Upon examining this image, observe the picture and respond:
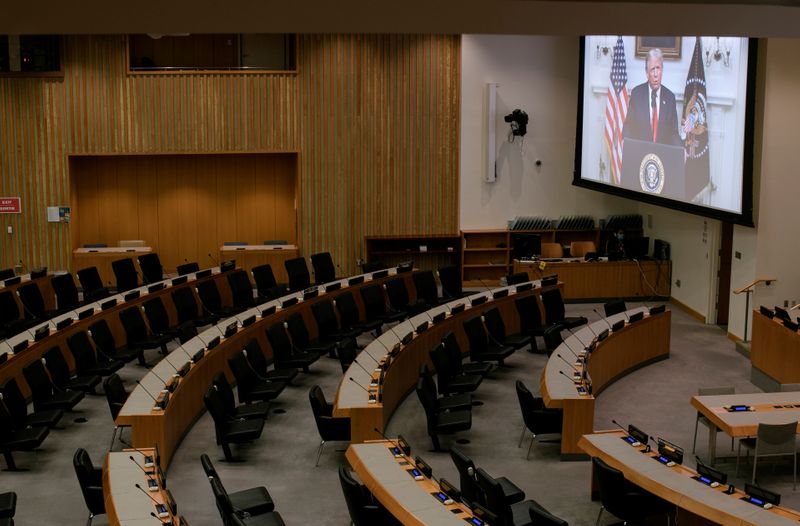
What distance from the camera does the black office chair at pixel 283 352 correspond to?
12641mm

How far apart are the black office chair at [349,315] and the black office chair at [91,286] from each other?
380 centimetres

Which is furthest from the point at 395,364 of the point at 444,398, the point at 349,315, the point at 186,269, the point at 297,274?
the point at 186,269

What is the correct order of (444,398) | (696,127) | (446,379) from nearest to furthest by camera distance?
(444,398) < (446,379) < (696,127)

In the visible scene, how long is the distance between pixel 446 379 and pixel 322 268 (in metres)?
5.86

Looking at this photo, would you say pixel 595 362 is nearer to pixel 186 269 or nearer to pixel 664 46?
pixel 664 46

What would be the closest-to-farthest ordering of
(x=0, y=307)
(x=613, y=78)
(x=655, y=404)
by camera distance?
(x=655, y=404), (x=0, y=307), (x=613, y=78)

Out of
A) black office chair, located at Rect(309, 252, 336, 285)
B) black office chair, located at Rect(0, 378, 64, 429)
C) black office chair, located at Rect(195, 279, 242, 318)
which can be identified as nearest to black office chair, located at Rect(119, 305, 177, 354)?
black office chair, located at Rect(195, 279, 242, 318)

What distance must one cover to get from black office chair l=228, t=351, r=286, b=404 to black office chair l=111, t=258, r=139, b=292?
5594 millimetres

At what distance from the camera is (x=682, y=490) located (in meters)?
8.08

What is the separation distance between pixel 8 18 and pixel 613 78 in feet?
49.3

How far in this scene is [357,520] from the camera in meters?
8.00

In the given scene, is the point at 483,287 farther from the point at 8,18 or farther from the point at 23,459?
the point at 8,18

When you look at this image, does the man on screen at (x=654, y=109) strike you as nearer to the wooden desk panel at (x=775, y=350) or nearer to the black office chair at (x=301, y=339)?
the wooden desk panel at (x=775, y=350)

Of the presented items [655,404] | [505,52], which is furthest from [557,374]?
[505,52]
